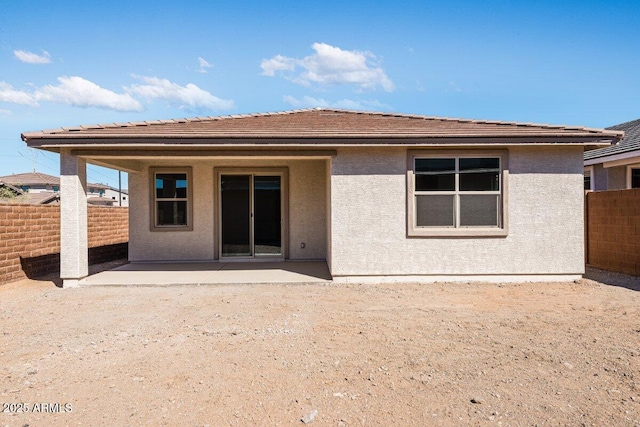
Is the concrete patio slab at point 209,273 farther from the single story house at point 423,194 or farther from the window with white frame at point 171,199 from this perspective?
the window with white frame at point 171,199

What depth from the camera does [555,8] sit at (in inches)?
484

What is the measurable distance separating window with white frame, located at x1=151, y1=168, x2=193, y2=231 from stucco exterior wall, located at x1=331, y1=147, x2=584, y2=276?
469cm

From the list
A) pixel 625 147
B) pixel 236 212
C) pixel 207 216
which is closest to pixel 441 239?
pixel 236 212

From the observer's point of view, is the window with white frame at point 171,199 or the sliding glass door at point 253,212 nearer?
the window with white frame at point 171,199

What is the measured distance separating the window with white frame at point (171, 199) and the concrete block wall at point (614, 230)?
10606 millimetres

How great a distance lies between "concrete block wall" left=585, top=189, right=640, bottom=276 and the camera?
347 inches

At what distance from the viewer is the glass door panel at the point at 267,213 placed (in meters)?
10.9

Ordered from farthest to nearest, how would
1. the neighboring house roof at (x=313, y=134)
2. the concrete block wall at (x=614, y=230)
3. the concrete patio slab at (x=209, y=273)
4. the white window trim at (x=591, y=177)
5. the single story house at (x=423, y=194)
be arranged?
1. the white window trim at (x=591, y=177)
2. the concrete block wall at (x=614, y=230)
3. the concrete patio slab at (x=209, y=273)
4. the single story house at (x=423, y=194)
5. the neighboring house roof at (x=313, y=134)

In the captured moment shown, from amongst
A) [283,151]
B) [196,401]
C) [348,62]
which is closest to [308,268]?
[283,151]

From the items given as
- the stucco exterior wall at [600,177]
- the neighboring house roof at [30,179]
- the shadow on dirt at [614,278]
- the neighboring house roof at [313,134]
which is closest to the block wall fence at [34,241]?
the neighboring house roof at [313,134]

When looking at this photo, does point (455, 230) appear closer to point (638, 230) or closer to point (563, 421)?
point (638, 230)

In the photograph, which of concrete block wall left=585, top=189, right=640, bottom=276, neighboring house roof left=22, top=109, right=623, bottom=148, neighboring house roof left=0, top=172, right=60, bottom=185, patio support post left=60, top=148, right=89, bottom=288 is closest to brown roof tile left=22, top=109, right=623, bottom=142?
neighboring house roof left=22, top=109, right=623, bottom=148

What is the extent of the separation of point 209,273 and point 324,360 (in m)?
5.69

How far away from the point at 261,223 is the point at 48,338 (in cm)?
640
